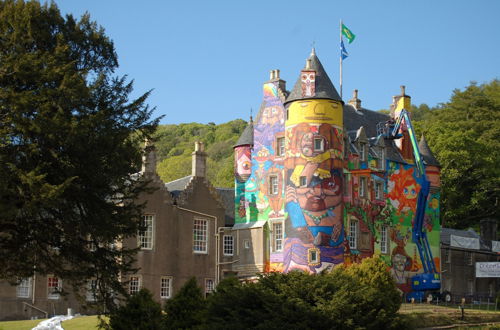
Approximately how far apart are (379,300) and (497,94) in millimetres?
60685

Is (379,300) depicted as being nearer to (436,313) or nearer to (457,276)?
(436,313)

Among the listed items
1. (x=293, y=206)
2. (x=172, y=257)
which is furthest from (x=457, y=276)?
(x=172, y=257)

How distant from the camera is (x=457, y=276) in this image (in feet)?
202

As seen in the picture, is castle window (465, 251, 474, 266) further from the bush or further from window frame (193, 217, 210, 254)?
the bush

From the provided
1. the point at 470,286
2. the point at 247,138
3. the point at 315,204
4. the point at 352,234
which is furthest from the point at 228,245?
the point at 470,286

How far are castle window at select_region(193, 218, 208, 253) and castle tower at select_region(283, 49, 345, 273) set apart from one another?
5.51 m

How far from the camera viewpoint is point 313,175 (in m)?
48.4

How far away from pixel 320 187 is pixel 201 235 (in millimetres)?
8454

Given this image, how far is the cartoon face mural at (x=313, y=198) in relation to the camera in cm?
4778

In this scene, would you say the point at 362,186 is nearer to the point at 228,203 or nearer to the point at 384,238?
the point at 384,238

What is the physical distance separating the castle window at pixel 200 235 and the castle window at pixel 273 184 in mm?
4637

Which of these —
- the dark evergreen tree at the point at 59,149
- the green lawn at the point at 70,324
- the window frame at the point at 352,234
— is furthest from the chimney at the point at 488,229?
the dark evergreen tree at the point at 59,149

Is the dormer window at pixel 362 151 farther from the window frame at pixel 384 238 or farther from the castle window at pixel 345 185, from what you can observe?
the window frame at pixel 384 238

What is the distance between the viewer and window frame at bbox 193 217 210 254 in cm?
5084
